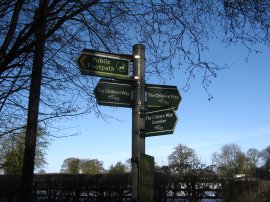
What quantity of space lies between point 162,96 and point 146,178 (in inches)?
50.0

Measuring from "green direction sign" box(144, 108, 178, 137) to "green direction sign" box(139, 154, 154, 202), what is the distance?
13.4 inches

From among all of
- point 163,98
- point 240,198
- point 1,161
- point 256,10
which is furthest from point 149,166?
point 1,161

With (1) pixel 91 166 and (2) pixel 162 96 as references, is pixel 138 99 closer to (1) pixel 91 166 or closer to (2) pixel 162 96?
(2) pixel 162 96

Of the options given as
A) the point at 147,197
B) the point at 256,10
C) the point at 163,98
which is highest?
the point at 256,10

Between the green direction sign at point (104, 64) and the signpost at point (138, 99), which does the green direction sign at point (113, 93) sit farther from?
the green direction sign at point (104, 64)

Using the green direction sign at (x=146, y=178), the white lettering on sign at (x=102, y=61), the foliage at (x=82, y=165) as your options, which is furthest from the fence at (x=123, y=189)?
the foliage at (x=82, y=165)

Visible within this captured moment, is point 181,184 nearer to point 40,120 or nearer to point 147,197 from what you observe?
point 40,120

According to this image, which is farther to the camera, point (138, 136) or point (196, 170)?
point (196, 170)

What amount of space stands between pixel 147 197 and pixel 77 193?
43.8 ft

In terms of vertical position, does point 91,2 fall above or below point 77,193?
above

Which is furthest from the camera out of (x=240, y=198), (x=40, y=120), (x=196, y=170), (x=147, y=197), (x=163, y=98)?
(x=196, y=170)

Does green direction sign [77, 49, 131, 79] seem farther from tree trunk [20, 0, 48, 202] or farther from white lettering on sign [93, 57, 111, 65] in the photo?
tree trunk [20, 0, 48, 202]

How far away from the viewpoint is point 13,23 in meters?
7.43

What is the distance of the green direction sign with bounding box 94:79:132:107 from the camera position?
235 inches
